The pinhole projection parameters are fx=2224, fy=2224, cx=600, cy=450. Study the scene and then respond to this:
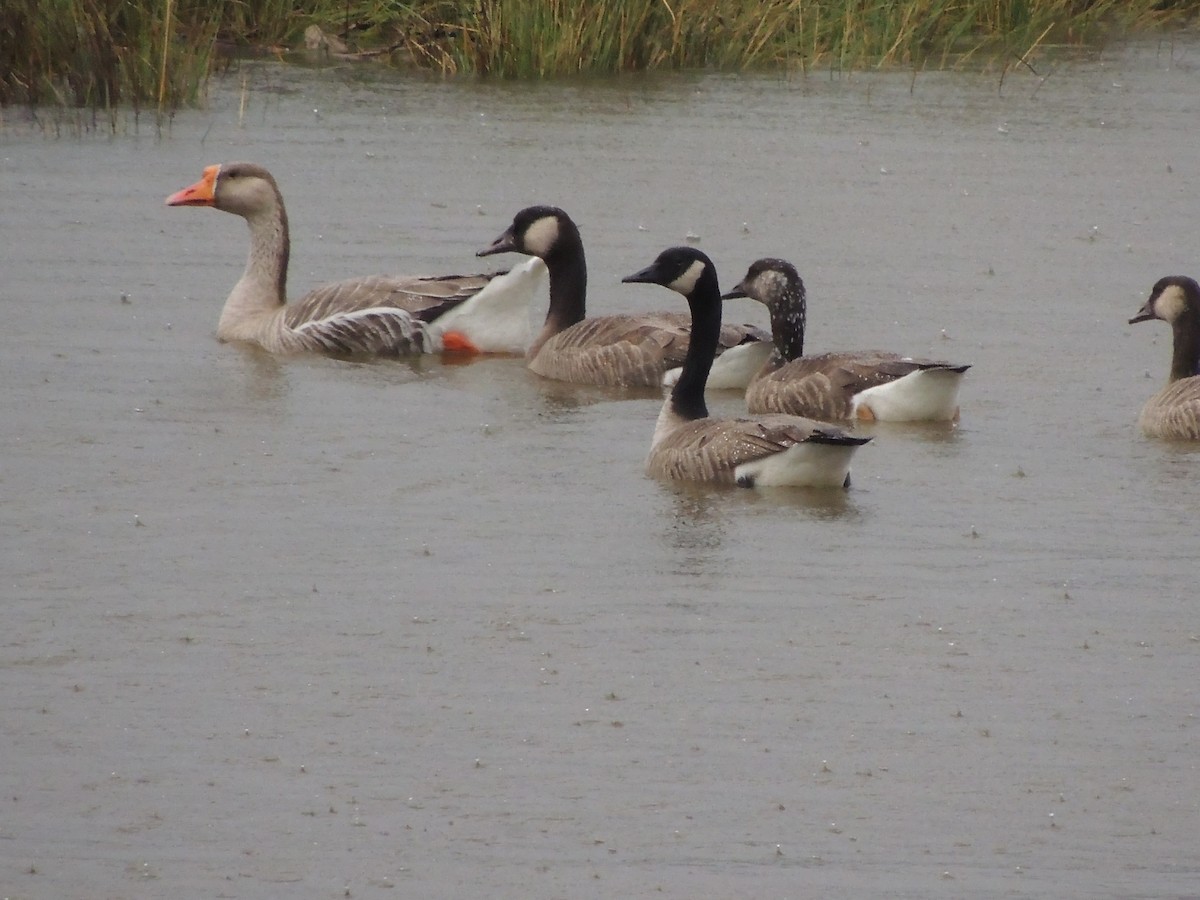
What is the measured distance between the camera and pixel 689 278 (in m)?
9.98

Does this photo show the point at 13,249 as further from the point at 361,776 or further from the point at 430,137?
the point at 361,776

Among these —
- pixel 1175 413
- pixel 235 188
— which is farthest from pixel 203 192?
pixel 1175 413

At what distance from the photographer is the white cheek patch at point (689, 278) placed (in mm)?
9938

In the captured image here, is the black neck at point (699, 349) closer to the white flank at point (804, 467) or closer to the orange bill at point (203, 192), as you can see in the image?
the white flank at point (804, 467)

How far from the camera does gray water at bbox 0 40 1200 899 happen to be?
538cm

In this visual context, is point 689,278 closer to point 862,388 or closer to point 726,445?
point 862,388

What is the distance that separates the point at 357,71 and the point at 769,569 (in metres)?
13.9

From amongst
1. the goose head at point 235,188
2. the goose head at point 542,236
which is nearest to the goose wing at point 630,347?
the goose head at point 542,236

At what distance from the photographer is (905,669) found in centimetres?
666

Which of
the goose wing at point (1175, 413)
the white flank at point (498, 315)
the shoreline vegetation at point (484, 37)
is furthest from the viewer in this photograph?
the shoreline vegetation at point (484, 37)

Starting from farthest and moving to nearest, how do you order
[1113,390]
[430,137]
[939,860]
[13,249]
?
[430,137], [13,249], [1113,390], [939,860]

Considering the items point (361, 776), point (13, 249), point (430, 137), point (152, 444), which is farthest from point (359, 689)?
point (430, 137)

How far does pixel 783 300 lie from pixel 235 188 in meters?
3.66

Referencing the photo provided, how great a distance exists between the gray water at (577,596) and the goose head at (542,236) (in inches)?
25.6
